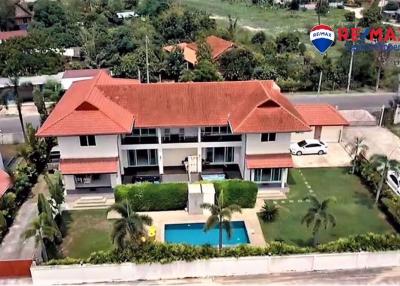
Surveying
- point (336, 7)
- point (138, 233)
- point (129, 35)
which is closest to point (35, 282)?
point (138, 233)

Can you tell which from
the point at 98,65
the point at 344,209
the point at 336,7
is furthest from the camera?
the point at 336,7

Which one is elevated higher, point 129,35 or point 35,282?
point 129,35

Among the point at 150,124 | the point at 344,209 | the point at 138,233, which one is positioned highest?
the point at 150,124

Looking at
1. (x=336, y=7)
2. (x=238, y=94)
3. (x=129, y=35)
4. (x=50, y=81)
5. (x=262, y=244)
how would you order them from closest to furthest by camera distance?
(x=262, y=244) → (x=238, y=94) → (x=50, y=81) → (x=129, y=35) → (x=336, y=7)

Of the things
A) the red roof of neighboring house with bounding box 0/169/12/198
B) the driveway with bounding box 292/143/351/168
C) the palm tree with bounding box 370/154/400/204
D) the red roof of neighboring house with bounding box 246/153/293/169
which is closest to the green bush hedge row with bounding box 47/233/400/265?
the palm tree with bounding box 370/154/400/204

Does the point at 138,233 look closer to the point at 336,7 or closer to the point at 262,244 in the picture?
the point at 262,244

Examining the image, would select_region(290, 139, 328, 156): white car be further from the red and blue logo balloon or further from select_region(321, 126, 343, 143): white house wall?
the red and blue logo balloon

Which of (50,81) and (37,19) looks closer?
(50,81)

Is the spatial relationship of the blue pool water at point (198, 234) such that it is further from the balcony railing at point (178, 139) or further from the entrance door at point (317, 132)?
the entrance door at point (317, 132)
